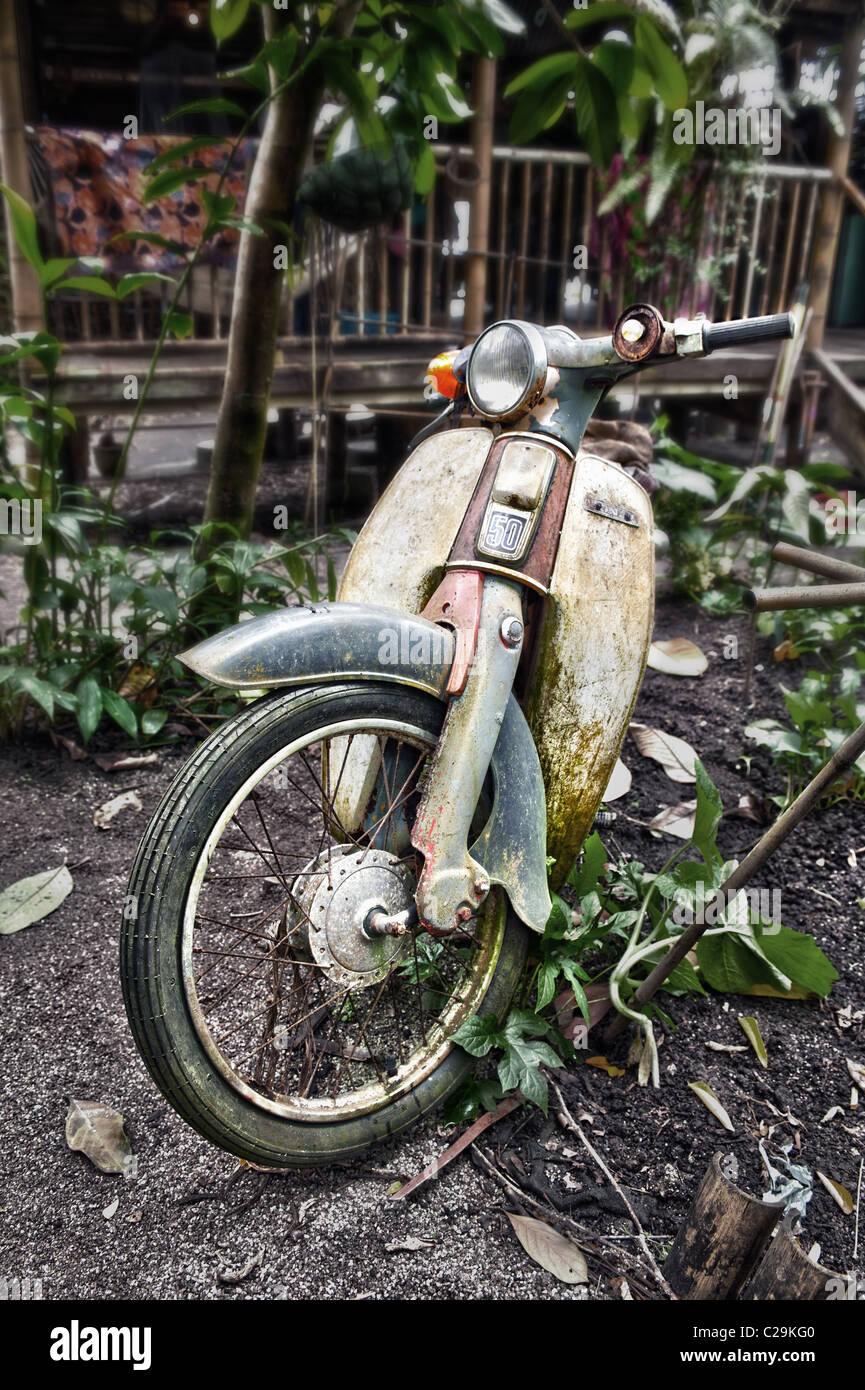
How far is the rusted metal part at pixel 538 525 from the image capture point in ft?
4.96

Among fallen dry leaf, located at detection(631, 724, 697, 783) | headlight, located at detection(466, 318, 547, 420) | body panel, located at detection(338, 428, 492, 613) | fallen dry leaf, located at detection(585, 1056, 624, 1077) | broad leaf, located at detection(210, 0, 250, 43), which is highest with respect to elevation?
broad leaf, located at detection(210, 0, 250, 43)

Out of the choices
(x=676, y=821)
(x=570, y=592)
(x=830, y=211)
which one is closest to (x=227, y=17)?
(x=570, y=592)

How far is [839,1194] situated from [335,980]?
0.84m

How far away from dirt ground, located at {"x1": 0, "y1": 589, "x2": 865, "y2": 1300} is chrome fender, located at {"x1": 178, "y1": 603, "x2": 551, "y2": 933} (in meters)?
0.39

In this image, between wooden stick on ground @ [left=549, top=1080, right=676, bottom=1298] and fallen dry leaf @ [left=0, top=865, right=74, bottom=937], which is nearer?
wooden stick on ground @ [left=549, top=1080, right=676, bottom=1298]

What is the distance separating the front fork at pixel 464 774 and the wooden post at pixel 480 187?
12.0 ft

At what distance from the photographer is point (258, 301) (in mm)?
2887

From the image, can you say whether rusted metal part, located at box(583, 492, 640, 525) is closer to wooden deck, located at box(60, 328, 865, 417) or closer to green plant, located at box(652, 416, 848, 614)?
green plant, located at box(652, 416, 848, 614)

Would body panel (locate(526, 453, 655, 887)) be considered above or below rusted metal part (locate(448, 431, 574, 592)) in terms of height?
below

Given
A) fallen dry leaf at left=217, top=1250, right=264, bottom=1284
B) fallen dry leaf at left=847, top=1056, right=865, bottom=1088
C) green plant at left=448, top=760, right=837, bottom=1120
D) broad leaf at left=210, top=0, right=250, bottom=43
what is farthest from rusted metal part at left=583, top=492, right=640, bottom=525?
broad leaf at left=210, top=0, right=250, bottom=43

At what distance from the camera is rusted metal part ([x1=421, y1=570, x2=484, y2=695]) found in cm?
145

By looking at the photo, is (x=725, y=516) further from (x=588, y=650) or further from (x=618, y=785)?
(x=588, y=650)

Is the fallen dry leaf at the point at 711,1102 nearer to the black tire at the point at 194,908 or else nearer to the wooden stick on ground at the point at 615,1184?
the wooden stick on ground at the point at 615,1184
